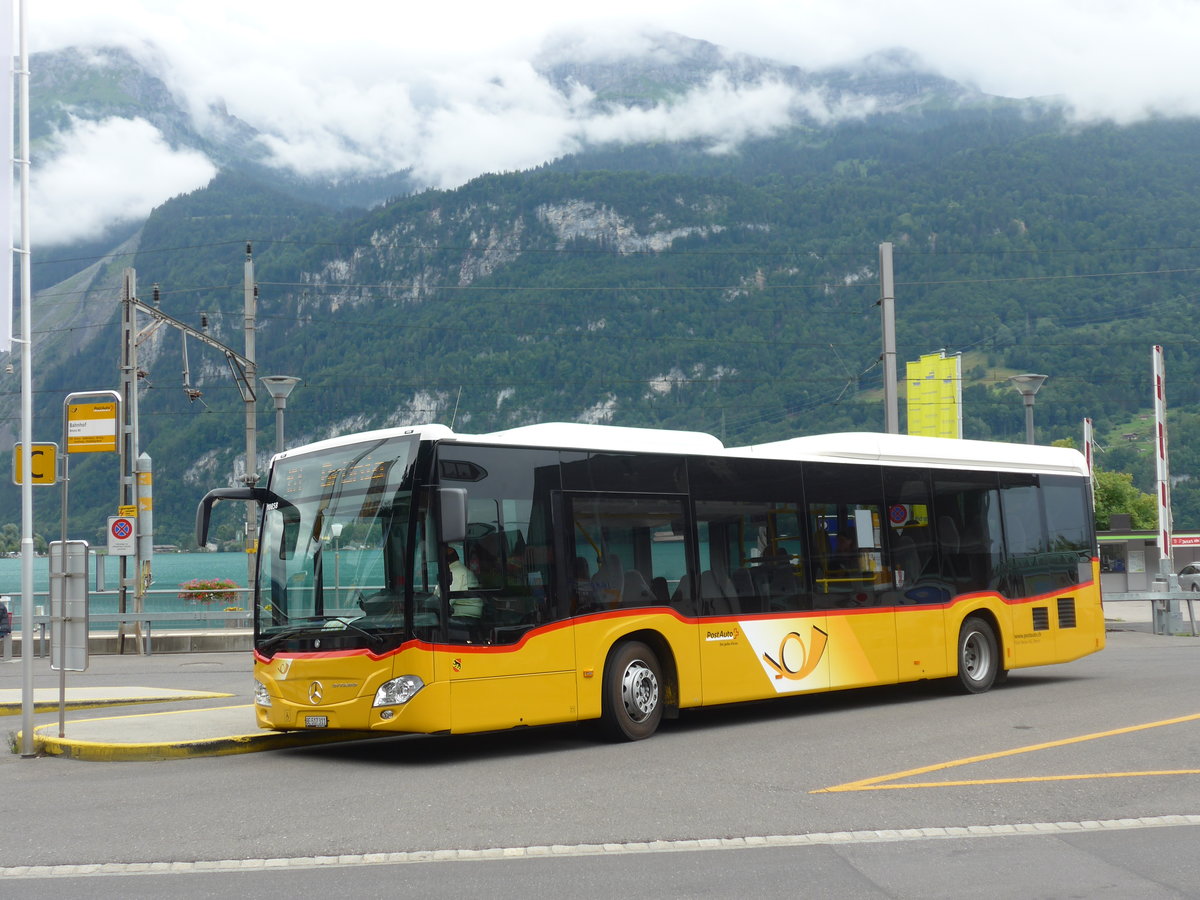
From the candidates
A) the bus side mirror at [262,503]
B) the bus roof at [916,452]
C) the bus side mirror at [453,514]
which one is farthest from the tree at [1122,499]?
the bus side mirror at [453,514]

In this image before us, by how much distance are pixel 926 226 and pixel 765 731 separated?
16320cm

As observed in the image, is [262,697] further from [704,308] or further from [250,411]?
[704,308]

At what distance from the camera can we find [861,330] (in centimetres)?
11156

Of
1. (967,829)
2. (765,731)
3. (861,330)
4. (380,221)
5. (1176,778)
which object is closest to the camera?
(967,829)

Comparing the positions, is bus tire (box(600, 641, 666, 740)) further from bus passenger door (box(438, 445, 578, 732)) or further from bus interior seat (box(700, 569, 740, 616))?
bus interior seat (box(700, 569, 740, 616))

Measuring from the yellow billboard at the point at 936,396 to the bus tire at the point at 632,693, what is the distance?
31.5 m

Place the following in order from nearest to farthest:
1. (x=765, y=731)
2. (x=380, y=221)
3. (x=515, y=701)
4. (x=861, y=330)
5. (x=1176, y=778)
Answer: (x=1176, y=778) → (x=515, y=701) → (x=765, y=731) → (x=861, y=330) → (x=380, y=221)

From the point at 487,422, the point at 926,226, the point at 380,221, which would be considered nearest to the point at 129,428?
the point at 487,422

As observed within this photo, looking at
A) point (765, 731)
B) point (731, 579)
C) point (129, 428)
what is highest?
point (129, 428)

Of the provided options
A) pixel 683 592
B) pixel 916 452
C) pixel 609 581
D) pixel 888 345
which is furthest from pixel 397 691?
pixel 888 345

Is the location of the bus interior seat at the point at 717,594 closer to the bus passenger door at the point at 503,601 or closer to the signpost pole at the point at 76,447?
the bus passenger door at the point at 503,601

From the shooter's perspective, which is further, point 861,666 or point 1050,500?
point 1050,500

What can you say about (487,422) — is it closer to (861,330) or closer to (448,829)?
(861,330)

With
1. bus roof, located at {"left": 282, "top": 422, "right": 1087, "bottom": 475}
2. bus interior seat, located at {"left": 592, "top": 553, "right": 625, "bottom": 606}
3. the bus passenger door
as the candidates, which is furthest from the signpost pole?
bus interior seat, located at {"left": 592, "top": 553, "right": 625, "bottom": 606}
